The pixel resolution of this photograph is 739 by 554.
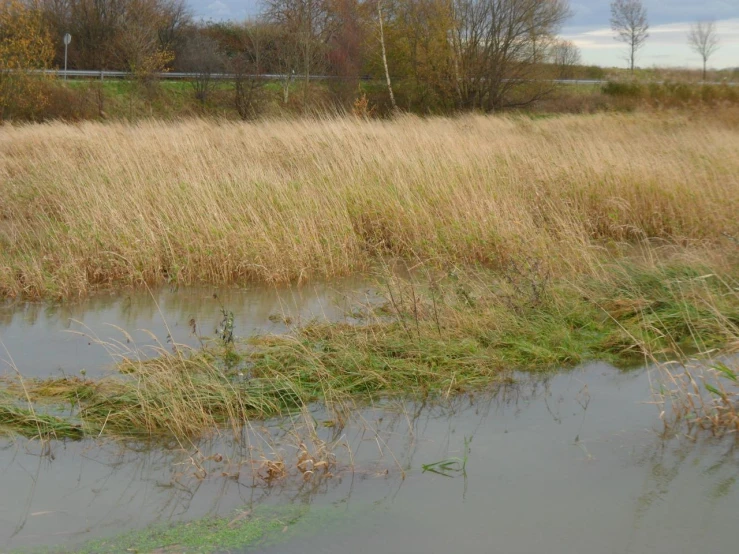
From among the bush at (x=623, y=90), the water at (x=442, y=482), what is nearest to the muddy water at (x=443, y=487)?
the water at (x=442, y=482)

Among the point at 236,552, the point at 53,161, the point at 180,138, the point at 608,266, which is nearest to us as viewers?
the point at 236,552

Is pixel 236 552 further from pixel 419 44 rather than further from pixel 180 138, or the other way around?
pixel 419 44

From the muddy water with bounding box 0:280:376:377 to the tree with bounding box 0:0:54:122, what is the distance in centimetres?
2082

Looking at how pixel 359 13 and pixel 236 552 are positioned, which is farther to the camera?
pixel 359 13

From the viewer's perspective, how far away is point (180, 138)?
12.2m

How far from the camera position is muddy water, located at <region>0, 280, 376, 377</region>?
17.3ft

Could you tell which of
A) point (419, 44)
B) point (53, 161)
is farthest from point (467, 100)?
point (53, 161)

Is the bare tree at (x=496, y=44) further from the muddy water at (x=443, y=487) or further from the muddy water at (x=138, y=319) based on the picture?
the muddy water at (x=443, y=487)

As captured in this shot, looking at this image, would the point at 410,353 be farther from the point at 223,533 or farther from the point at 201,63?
the point at 201,63

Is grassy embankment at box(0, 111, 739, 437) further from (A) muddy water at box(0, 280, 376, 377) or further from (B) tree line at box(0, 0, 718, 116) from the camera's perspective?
(B) tree line at box(0, 0, 718, 116)

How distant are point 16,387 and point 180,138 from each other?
8.20 metres

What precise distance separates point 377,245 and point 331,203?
100 cm

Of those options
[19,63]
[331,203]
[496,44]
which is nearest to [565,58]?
A: [496,44]

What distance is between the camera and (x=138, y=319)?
6.29 meters
